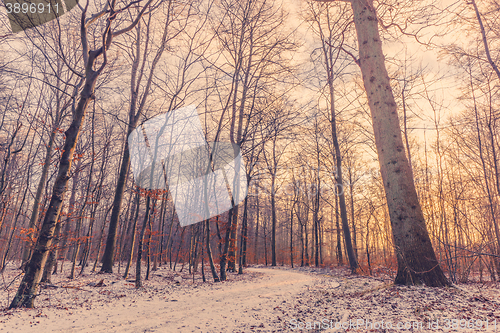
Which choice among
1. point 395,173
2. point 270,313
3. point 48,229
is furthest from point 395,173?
point 48,229

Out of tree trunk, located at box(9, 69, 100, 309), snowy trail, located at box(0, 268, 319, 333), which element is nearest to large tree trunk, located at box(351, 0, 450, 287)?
snowy trail, located at box(0, 268, 319, 333)

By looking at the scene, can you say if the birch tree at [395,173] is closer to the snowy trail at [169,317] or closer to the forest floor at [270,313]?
the forest floor at [270,313]

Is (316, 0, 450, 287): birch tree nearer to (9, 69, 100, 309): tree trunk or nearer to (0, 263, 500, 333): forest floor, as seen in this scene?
(0, 263, 500, 333): forest floor

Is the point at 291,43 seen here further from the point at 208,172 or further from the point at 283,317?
the point at 283,317

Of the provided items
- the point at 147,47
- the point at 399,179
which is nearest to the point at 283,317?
the point at 399,179

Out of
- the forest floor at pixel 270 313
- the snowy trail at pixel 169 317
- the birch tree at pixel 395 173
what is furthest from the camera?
the birch tree at pixel 395 173

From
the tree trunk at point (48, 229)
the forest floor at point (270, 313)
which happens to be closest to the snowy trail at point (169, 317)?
the forest floor at point (270, 313)

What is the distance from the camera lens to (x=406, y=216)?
13.2 feet

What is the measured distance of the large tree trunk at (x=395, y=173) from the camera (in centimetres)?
382

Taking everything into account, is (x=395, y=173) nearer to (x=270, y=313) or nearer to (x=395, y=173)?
(x=395, y=173)

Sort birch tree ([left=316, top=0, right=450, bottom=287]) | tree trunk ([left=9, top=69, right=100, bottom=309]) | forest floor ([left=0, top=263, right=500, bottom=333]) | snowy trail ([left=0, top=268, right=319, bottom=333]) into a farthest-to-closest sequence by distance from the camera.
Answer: tree trunk ([left=9, top=69, right=100, bottom=309]), birch tree ([left=316, top=0, right=450, bottom=287]), snowy trail ([left=0, top=268, right=319, bottom=333]), forest floor ([left=0, top=263, right=500, bottom=333])

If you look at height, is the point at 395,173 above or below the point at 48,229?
above

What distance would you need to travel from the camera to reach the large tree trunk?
3820 millimetres

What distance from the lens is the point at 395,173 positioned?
4266 mm
